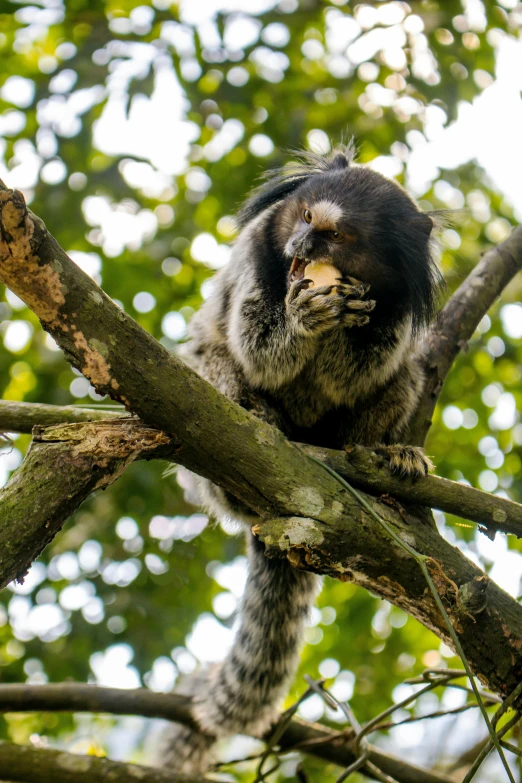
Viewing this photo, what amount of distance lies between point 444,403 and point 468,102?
64.0 inches

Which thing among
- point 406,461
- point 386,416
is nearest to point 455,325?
point 386,416

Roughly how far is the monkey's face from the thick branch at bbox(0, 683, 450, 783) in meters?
1.65

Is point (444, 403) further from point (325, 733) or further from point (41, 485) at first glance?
point (41, 485)

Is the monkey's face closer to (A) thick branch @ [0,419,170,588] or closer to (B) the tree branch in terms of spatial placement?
(B) the tree branch

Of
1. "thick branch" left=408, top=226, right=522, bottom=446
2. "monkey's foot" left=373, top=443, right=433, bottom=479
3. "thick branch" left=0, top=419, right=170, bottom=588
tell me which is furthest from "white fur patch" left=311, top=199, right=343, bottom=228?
"thick branch" left=0, top=419, right=170, bottom=588

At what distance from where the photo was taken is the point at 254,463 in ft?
6.27

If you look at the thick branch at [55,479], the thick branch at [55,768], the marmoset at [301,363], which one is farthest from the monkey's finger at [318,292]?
the thick branch at [55,768]

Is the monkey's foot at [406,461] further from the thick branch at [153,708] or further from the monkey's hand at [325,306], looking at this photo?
the thick branch at [153,708]

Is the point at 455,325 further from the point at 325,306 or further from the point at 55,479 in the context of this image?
the point at 55,479

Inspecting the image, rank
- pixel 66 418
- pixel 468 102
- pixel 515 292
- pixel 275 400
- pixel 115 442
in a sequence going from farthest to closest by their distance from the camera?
pixel 515 292 → pixel 468 102 → pixel 275 400 → pixel 66 418 → pixel 115 442

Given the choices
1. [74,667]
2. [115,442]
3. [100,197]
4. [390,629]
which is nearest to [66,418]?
[115,442]

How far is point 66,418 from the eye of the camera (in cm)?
238

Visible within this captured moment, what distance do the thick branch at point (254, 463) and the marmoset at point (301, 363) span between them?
0.73m

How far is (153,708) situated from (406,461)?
1437 mm
